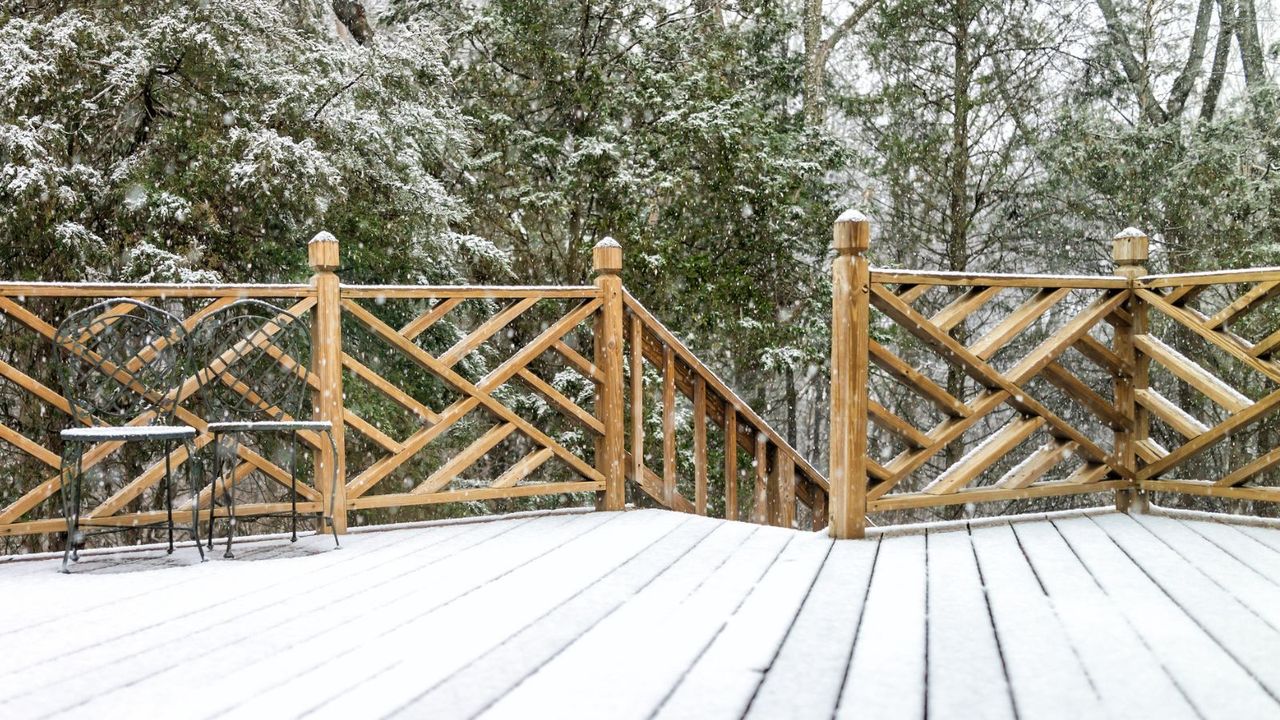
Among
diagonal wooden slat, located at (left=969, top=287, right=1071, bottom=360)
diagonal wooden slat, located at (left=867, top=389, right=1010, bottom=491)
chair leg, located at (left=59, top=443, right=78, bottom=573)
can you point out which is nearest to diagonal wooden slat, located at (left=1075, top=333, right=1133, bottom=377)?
diagonal wooden slat, located at (left=969, top=287, right=1071, bottom=360)

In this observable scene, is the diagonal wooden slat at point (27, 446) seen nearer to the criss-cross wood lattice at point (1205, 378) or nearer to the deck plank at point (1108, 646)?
the deck plank at point (1108, 646)

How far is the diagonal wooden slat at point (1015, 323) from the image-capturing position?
3.78m

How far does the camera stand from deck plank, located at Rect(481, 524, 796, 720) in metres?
1.78

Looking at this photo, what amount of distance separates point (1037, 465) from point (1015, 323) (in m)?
0.59

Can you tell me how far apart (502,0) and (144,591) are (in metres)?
7.30

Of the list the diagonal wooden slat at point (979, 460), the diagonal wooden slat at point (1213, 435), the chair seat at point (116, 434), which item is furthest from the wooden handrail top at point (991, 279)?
the chair seat at point (116, 434)

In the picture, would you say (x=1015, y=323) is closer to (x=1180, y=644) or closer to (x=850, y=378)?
(x=850, y=378)

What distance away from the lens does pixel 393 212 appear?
7441 mm

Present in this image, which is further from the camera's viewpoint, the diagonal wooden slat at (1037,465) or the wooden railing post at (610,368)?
the wooden railing post at (610,368)

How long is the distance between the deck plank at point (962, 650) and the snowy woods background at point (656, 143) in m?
4.89

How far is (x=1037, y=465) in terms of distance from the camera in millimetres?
4039

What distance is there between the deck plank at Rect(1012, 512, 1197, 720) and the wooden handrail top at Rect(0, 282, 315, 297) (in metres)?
2.69

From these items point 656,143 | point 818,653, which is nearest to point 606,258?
point 818,653

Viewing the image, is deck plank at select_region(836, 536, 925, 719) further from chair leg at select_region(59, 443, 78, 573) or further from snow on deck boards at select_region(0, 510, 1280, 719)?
chair leg at select_region(59, 443, 78, 573)
